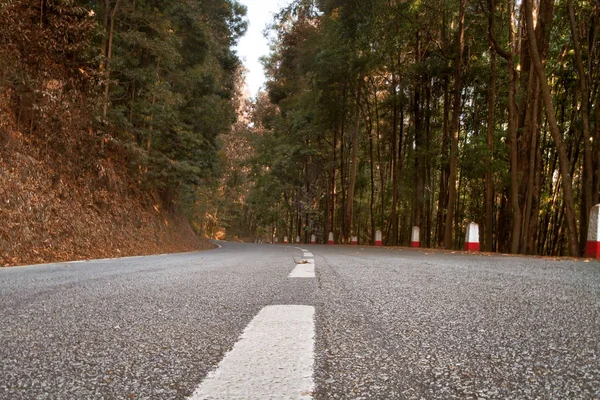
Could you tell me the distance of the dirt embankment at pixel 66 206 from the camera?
8.10 m

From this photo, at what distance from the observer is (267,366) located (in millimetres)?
1271

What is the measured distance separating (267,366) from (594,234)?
9.04m

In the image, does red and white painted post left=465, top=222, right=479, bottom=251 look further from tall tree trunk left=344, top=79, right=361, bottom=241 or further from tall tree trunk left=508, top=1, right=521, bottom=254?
tall tree trunk left=344, top=79, right=361, bottom=241

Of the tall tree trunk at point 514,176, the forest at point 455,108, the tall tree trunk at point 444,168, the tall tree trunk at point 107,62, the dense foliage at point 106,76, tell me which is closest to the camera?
the dense foliage at point 106,76

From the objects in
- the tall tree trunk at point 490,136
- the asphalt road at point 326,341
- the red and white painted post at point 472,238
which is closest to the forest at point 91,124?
the asphalt road at point 326,341

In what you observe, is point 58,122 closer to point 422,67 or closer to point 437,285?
point 437,285

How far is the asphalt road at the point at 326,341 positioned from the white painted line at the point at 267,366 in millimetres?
12

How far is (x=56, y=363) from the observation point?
4.37 feet

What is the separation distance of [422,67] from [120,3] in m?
12.3

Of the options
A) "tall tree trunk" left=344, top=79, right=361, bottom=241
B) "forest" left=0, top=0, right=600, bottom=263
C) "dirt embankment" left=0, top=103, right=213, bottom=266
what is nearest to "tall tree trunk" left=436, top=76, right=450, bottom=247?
"forest" left=0, top=0, right=600, bottom=263

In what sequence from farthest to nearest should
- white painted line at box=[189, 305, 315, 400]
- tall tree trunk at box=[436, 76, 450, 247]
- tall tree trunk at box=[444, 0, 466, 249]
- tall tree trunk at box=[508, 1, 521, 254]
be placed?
tall tree trunk at box=[436, 76, 450, 247], tall tree trunk at box=[444, 0, 466, 249], tall tree trunk at box=[508, 1, 521, 254], white painted line at box=[189, 305, 315, 400]

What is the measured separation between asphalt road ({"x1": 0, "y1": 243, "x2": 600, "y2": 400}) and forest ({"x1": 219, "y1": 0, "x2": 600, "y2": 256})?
9.58 metres

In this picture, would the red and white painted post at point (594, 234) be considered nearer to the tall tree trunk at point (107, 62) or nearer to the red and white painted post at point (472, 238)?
the red and white painted post at point (472, 238)

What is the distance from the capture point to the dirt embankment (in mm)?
8102
